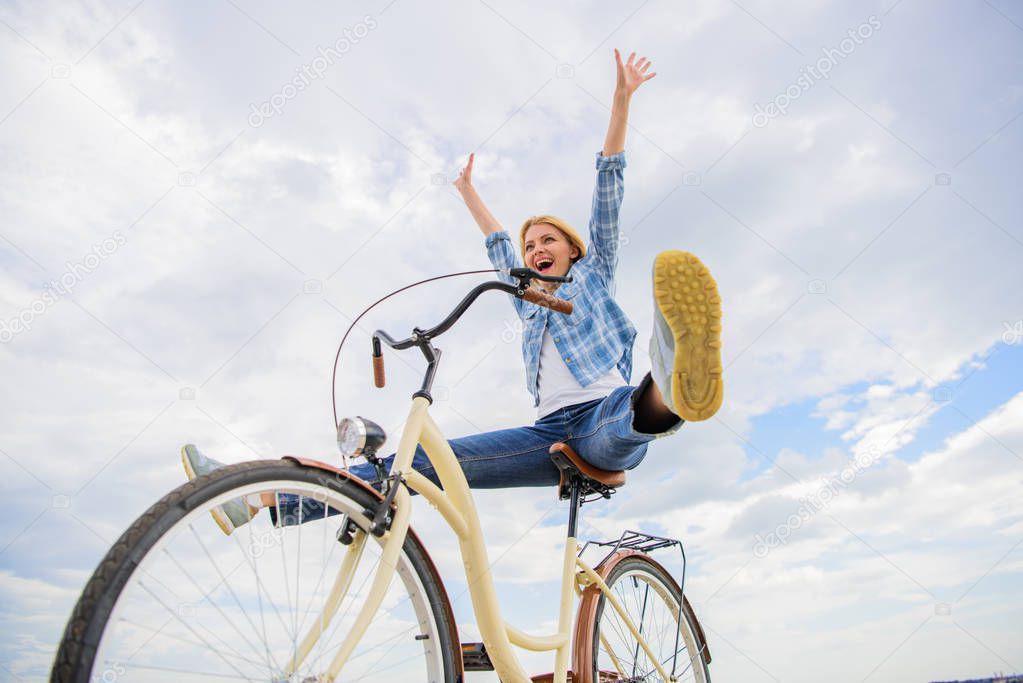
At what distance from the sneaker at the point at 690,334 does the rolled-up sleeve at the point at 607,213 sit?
136 cm

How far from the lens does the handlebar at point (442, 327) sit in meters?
2.10

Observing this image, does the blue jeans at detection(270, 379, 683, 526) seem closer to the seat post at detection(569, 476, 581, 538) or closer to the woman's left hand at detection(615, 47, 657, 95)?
the seat post at detection(569, 476, 581, 538)

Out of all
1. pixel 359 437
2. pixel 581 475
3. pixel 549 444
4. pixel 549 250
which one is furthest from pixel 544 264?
pixel 359 437

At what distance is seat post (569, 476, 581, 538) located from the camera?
297 cm

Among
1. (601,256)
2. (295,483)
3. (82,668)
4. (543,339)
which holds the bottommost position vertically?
(82,668)

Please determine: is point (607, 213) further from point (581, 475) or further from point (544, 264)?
point (581, 475)

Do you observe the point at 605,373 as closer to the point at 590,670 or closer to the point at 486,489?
the point at 486,489

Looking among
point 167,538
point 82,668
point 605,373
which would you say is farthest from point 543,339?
point 82,668

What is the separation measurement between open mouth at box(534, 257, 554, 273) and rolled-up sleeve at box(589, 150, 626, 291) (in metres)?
0.21

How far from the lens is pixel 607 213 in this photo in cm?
352

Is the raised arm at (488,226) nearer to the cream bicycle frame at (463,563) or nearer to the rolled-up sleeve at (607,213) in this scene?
the rolled-up sleeve at (607,213)

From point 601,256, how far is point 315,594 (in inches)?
87.8

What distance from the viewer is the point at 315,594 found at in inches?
72.4

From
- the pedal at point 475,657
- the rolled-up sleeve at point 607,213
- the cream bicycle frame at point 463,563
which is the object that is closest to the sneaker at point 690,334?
the cream bicycle frame at point 463,563
